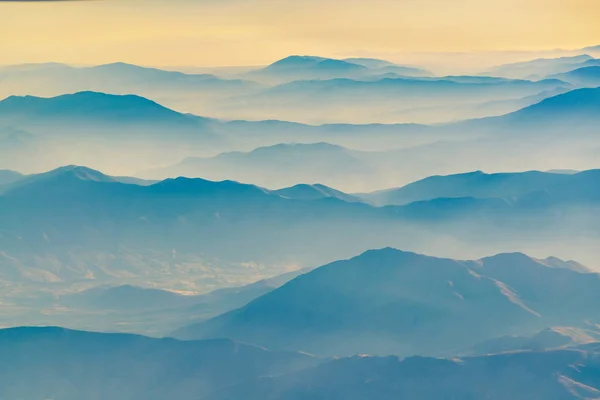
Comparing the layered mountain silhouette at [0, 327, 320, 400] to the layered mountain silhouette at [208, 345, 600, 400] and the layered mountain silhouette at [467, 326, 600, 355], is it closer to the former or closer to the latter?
the layered mountain silhouette at [208, 345, 600, 400]

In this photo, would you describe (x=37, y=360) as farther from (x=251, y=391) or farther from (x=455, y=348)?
(x=455, y=348)

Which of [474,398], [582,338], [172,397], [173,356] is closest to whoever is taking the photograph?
[474,398]

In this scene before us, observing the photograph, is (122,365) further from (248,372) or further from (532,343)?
(532,343)

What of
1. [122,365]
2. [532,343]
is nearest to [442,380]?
[532,343]

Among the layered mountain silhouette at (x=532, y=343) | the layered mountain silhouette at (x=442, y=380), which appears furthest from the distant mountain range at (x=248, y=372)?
the layered mountain silhouette at (x=532, y=343)

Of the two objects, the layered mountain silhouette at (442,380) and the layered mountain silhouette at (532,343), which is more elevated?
the layered mountain silhouette at (532,343)

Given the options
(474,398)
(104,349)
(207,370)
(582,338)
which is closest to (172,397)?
(207,370)

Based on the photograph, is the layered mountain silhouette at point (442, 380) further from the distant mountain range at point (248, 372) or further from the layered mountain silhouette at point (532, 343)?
the layered mountain silhouette at point (532, 343)

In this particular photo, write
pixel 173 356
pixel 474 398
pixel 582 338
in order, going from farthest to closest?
pixel 582 338
pixel 173 356
pixel 474 398
